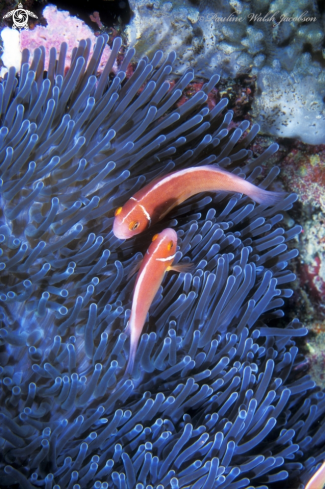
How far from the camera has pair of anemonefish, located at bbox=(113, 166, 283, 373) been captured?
7.03ft

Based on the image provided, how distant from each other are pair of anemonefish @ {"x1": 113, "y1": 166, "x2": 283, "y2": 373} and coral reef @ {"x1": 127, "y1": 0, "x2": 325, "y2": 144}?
888mm

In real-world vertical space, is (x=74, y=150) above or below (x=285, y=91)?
below

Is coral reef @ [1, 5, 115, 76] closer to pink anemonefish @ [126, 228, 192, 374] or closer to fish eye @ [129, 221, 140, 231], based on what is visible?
fish eye @ [129, 221, 140, 231]

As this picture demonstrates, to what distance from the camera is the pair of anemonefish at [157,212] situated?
2143 mm

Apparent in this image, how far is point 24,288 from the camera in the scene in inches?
85.4

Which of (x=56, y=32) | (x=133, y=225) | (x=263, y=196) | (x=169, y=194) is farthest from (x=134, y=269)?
(x=56, y=32)

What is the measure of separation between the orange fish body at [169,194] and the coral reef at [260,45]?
94cm

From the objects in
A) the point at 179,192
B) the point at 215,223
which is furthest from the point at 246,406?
the point at 179,192

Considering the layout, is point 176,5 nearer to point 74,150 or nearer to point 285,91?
point 285,91

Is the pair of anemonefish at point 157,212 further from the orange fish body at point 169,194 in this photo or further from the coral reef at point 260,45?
the coral reef at point 260,45

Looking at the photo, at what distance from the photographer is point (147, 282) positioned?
215cm

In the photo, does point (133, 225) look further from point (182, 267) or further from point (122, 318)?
point (122, 318)

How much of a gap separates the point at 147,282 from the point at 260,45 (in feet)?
8.04

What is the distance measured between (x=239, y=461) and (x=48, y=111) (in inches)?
101
